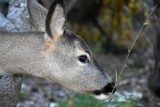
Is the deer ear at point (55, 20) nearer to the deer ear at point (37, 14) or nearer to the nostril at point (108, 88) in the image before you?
the deer ear at point (37, 14)

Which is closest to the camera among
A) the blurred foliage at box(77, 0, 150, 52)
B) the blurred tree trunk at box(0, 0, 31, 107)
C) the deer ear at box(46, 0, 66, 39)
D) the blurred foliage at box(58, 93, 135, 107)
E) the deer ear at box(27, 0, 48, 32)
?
the deer ear at box(46, 0, 66, 39)

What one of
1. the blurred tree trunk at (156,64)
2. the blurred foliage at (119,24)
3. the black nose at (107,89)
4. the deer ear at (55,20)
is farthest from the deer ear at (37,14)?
the blurred foliage at (119,24)

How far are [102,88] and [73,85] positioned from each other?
0.26m

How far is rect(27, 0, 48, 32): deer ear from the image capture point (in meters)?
5.85

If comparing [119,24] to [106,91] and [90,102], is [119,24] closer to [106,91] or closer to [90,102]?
[90,102]

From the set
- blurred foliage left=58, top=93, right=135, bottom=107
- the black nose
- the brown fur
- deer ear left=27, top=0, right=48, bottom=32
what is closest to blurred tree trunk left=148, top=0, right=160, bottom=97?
blurred foliage left=58, top=93, right=135, bottom=107

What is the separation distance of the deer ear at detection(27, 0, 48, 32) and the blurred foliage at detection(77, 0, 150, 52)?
4646mm

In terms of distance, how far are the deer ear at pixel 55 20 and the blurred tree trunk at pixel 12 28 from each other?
831 millimetres

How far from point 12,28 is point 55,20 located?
121 centimetres

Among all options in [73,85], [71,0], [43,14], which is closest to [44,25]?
[43,14]

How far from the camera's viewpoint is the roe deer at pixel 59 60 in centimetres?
556

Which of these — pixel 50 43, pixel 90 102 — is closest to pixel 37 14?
pixel 50 43

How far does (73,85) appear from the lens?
18.4ft

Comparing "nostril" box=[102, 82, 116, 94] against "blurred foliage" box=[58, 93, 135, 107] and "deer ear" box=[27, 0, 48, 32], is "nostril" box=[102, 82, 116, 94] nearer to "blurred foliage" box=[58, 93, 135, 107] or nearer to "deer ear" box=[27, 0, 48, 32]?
"deer ear" box=[27, 0, 48, 32]
